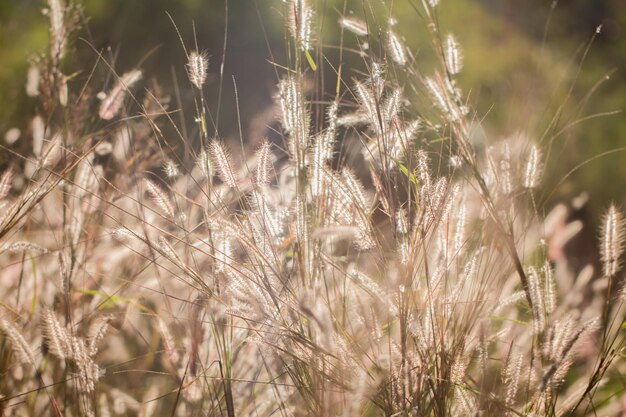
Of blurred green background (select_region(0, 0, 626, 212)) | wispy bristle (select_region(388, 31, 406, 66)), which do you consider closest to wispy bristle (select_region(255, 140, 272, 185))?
wispy bristle (select_region(388, 31, 406, 66))

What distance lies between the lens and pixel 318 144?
116 cm

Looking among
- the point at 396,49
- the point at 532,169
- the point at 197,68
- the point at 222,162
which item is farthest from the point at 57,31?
the point at 532,169

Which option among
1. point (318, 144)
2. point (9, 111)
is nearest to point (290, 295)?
point (318, 144)

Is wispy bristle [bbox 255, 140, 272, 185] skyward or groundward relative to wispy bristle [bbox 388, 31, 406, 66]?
groundward

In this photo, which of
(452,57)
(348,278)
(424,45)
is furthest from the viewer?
(424,45)

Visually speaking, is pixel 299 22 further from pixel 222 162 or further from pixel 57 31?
pixel 57 31

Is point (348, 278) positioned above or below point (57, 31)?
below

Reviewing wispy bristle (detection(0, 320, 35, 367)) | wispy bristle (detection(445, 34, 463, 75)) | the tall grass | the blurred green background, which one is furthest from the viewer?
the blurred green background

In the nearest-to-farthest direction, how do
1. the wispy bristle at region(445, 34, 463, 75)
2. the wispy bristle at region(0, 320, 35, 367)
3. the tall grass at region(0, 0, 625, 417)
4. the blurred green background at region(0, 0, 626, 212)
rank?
the tall grass at region(0, 0, 625, 417)
the wispy bristle at region(0, 320, 35, 367)
the wispy bristle at region(445, 34, 463, 75)
the blurred green background at region(0, 0, 626, 212)

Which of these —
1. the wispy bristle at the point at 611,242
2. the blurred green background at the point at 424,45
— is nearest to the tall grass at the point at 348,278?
the wispy bristle at the point at 611,242

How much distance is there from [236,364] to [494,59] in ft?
15.3

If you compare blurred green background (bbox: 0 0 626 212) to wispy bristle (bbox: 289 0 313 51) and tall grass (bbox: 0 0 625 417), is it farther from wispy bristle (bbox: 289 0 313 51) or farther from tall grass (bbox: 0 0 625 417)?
wispy bristle (bbox: 289 0 313 51)

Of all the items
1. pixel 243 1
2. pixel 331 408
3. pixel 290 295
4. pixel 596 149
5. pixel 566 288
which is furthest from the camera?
pixel 243 1

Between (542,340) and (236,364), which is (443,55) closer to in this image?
(542,340)
